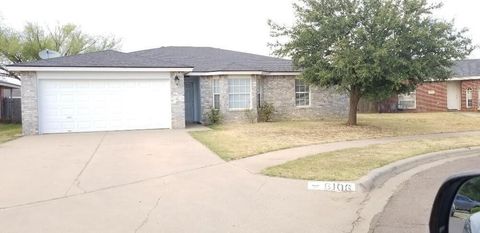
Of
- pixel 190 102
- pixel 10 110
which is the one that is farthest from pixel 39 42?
pixel 190 102

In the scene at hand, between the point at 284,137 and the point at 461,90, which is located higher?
the point at 461,90

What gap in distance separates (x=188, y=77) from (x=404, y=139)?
13412 millimetres

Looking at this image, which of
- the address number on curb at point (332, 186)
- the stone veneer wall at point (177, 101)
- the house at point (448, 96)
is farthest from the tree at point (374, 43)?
the house at point (448, 96)

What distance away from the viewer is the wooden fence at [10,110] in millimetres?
31453

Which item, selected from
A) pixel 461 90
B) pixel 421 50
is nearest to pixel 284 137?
pixel 421 50

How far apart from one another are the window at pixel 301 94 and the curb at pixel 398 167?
12.8 metres

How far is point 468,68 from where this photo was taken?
36.0 metres

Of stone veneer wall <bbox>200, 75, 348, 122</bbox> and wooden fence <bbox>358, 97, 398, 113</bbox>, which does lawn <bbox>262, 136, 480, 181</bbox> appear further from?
wooden fence <bbox>358, 97, 398, 113</bbox>

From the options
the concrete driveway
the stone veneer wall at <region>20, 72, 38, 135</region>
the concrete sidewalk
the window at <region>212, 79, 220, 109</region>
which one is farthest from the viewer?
the window at <region>212, 79, 220, 109</region>

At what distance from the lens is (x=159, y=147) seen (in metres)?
14.5

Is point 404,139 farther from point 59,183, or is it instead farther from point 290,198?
point 59,183

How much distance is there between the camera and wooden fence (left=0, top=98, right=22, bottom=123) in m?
31.5

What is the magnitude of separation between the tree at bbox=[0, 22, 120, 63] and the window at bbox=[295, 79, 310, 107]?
722 inches

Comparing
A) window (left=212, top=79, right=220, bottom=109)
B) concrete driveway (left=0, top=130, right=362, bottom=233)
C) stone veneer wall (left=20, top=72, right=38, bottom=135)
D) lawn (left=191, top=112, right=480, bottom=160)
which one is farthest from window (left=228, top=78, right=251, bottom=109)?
concrete driveway (left=0, top=130, right=362, bottom=233)
